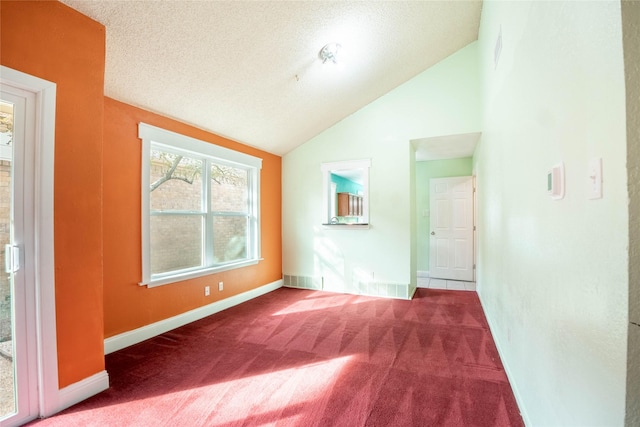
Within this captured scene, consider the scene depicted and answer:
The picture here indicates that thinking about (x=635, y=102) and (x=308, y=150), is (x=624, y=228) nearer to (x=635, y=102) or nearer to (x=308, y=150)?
(x=635, y=102)

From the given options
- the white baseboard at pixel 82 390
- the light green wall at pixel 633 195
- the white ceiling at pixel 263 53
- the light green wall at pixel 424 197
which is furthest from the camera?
the light green wall at pixel 424 197

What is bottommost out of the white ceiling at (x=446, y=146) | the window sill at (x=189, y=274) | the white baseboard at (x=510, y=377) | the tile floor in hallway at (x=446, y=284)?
the tile floor in hallway at (x=446, y=284)

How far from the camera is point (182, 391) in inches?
74.6

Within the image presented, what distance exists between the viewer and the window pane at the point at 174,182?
2875 mm

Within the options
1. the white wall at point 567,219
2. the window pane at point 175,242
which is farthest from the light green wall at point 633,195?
the window pane at point 175,242

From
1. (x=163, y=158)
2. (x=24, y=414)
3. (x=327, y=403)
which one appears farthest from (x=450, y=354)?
(x=163, y=158)

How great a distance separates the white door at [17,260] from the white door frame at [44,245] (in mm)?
29

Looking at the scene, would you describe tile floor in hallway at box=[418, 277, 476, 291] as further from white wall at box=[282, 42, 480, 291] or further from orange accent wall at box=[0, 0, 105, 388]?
orange accent wall at box=[0, 0, 105, 388]

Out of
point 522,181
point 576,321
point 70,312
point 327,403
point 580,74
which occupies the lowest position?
point 327,403

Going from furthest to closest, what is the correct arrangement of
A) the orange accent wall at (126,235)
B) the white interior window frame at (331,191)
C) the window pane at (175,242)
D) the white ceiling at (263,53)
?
the white interior window frame at (331,191) → the window pane at (175,242) → the orange accent wall at (126,235) → the white ceiling at (263,53)

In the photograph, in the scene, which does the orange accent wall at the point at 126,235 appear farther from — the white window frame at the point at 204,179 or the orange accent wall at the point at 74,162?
the orange accent wall at the point at 74,162

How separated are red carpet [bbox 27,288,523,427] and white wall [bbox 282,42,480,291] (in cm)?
106

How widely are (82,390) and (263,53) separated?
2.93 metres

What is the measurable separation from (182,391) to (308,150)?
3617 mm
